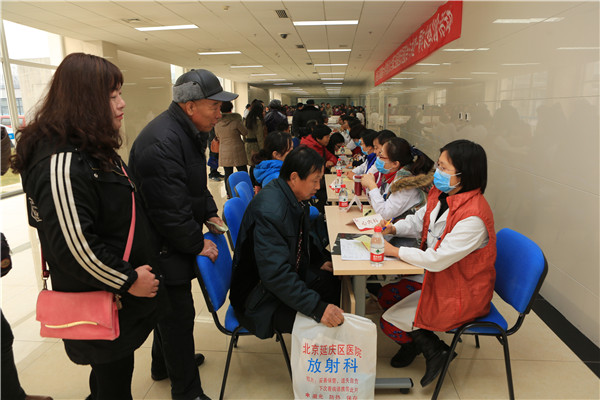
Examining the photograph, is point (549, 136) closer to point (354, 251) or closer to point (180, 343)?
point (354, 251)

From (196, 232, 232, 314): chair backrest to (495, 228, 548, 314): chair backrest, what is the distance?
1.37 metres

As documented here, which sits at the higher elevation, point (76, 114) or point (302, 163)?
point (76, 114)

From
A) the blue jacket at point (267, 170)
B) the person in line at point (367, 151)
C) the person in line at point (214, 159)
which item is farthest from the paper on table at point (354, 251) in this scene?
the person in line at point (214, 159)

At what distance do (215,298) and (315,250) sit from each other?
31.0 inches

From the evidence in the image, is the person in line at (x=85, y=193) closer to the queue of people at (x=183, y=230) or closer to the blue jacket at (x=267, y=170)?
the queue of people at (x=183, y=230)

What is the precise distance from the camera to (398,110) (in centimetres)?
921

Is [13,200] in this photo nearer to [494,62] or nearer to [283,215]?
[283,215]

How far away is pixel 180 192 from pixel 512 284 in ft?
5.23

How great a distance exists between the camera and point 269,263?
1665mm

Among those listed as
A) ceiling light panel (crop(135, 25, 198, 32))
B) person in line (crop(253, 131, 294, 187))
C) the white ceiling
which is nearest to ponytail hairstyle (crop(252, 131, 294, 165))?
person in line (crop(253, 131, 294, 187))

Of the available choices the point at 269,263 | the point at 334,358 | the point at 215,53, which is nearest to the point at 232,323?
the point at 269,263

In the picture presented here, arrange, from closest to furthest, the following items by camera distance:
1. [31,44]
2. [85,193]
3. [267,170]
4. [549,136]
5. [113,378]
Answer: [85,193] < [113,378] < [549,136] < [267,170] < [31,44]

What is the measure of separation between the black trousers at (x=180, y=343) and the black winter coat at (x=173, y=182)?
0.09 metres

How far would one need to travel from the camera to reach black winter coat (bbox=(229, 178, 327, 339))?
166 centimetres
